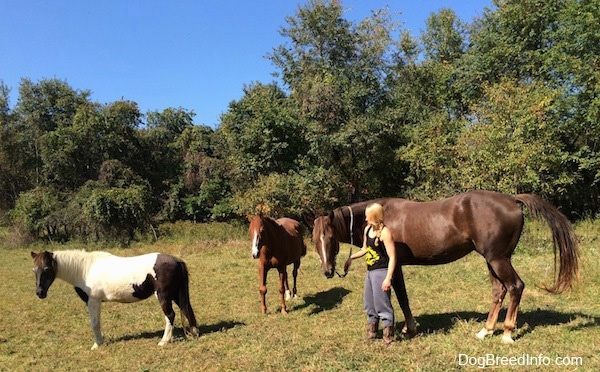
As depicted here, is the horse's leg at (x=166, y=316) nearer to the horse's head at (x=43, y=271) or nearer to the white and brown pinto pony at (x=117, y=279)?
the white and brown pinto pony at (x=117, y=279)

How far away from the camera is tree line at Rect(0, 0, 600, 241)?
18.8 metres

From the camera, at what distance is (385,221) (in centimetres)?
592

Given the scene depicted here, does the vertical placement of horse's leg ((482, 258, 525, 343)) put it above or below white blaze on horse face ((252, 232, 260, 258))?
below

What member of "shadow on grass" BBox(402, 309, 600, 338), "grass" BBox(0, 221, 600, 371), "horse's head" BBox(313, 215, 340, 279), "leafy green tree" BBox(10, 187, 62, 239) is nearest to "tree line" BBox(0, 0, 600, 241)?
"leafy green tree" BBox(10, 187, 62, 239)

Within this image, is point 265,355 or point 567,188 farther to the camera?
point 567,188

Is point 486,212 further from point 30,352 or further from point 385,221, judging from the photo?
point 30,352

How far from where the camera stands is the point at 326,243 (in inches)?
219

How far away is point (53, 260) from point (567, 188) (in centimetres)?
2316

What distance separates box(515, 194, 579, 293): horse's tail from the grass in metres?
0.66

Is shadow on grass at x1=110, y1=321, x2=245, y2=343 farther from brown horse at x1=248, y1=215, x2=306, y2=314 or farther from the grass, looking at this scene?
brown horse at x1=248, y1=215, x2=306, y2=314

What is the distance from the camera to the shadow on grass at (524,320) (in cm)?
555

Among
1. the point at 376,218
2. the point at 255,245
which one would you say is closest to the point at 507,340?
the point at 376,218

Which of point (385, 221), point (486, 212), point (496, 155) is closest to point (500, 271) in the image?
point (486, 212)

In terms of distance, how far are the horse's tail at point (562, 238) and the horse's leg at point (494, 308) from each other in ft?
2.10
